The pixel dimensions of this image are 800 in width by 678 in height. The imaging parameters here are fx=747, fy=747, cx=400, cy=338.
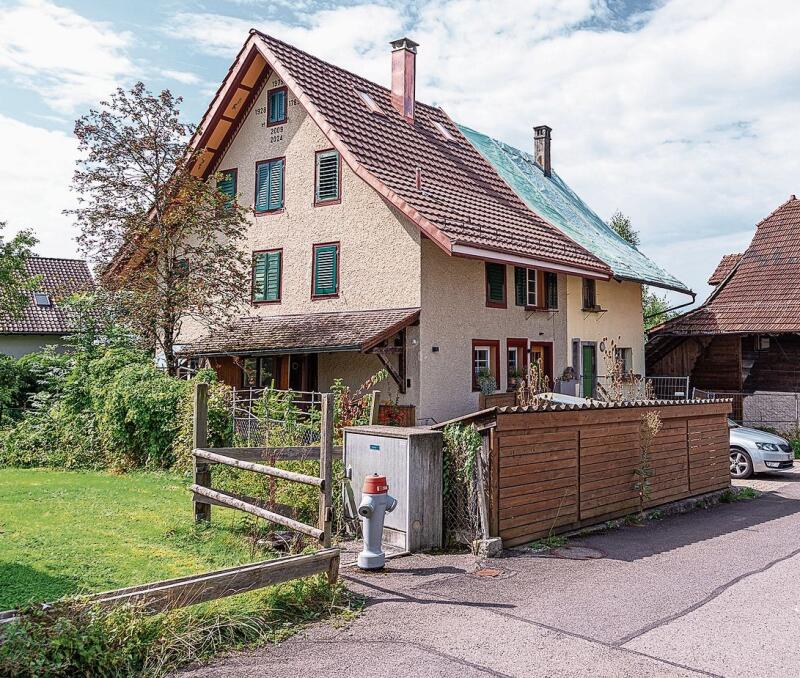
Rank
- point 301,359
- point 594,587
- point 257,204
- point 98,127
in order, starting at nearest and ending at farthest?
point 594,587, point 98,127, point 301,359, point 257,204

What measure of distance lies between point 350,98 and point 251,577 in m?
16.4

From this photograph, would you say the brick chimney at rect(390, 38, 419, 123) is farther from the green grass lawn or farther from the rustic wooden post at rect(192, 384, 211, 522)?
the rustic wooden post at rect(192, 384, 211, 522)

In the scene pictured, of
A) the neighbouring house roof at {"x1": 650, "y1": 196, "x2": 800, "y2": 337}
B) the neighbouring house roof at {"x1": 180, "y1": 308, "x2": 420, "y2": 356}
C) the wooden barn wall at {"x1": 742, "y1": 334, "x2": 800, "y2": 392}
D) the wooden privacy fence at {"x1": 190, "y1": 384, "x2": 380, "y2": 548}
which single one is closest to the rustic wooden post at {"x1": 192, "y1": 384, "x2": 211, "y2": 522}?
the wooden privacy fence at {"x1": 190, "y1": 384, "x2": 380, "y2": 548}

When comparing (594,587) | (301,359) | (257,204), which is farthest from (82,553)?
(257,204)

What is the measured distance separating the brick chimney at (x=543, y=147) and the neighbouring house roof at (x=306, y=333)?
45.8ft

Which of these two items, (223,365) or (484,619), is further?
(223,365)

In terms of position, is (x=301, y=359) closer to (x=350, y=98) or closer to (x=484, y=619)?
(x=350, y=98)

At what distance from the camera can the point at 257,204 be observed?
2061 centimetres

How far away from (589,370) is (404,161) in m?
8.65

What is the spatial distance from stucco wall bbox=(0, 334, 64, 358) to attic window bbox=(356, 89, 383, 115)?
65.4 feet

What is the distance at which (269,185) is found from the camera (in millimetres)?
20406

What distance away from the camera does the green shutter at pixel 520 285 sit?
19953mm

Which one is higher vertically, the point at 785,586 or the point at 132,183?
the point at 132,183

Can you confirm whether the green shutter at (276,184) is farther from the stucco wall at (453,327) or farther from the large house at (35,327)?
the large house at (35,327)
